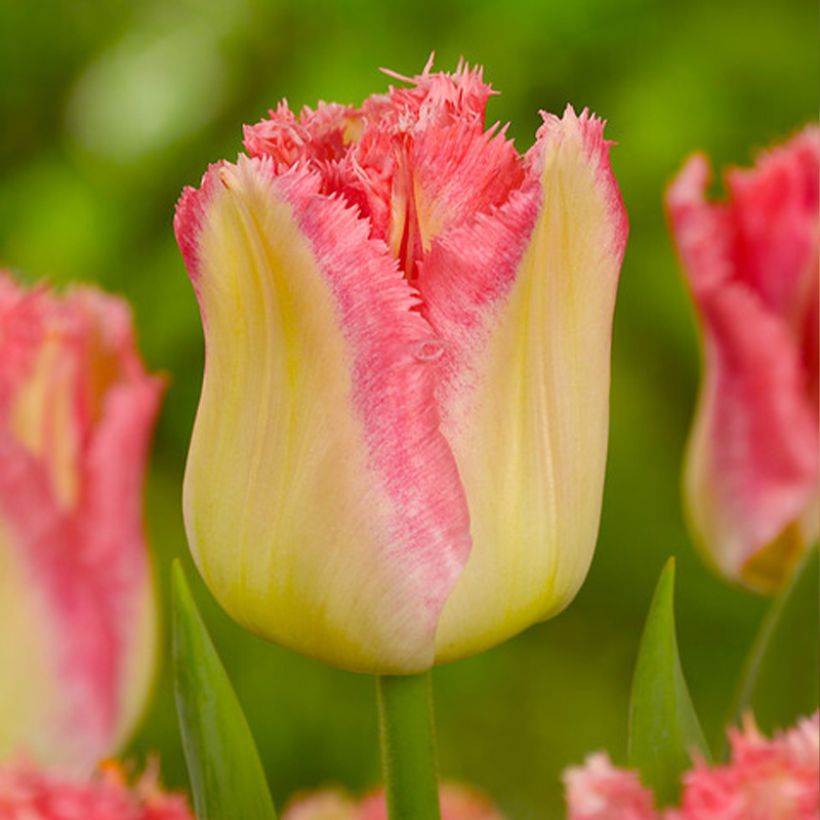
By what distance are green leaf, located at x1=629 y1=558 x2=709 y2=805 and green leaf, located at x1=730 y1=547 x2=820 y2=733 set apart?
1.6 inches

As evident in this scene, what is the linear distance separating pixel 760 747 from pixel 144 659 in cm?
14

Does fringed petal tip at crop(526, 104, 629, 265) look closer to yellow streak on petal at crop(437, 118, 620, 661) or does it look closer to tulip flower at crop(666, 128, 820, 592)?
yellow streak on petal at crop(437, 118, 620, 661)

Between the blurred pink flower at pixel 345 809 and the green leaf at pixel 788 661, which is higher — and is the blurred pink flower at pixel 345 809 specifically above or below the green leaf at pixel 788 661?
above

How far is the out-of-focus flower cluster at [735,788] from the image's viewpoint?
180mm

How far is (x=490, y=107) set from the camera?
55 cm

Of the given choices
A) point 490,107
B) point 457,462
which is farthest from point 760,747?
point 490,107

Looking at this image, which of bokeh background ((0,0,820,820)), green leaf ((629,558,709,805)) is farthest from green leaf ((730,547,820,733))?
bokeh background ((0,0,820,820))

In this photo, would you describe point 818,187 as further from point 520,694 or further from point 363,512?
point 520,694

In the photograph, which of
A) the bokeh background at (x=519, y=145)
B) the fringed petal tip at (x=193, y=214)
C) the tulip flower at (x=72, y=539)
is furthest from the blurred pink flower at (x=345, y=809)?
the bokeh background at (x=519, y=145)

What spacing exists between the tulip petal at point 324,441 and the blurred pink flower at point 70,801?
0.05 m

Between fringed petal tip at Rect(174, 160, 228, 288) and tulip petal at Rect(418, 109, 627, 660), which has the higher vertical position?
fringed petal tip at Rect(174, 160, 228, 288)

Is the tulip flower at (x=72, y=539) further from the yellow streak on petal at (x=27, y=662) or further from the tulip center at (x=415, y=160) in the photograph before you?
the tulip center at (x=415, y=160)

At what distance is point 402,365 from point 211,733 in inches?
2.4

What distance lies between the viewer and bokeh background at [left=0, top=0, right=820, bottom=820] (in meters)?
0.60
